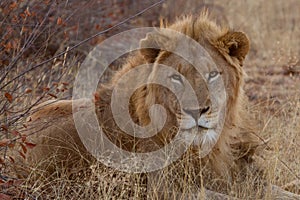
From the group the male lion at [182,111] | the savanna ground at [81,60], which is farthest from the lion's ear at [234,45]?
the savanna ground at [81,60]

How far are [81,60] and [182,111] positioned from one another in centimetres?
416

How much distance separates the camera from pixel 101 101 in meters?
4.75

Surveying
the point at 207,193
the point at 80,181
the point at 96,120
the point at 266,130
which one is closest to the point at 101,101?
the point at 96,120

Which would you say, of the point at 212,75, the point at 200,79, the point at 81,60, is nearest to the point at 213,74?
the point at 212,75

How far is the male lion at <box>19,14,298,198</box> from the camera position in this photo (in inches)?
171

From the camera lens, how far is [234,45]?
4551mm

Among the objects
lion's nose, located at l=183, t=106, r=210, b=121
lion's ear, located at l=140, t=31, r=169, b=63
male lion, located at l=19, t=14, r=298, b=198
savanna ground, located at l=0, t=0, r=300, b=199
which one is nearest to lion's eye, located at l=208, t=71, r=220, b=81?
male lion, located at l=19, t=14, r=298, b=198

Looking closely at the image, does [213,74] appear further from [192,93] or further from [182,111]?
[182,111]

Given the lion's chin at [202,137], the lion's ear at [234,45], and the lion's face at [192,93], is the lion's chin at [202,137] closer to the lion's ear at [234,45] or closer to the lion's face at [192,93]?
the lion's face at [192,93]

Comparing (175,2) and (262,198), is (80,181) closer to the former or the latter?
(262,198)

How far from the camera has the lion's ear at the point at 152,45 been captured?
4512mm

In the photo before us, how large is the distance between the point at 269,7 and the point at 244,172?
8084mm

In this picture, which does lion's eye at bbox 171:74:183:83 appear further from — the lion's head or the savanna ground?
the savanna ground

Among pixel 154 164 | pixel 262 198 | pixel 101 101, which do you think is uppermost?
pixel 101 101
